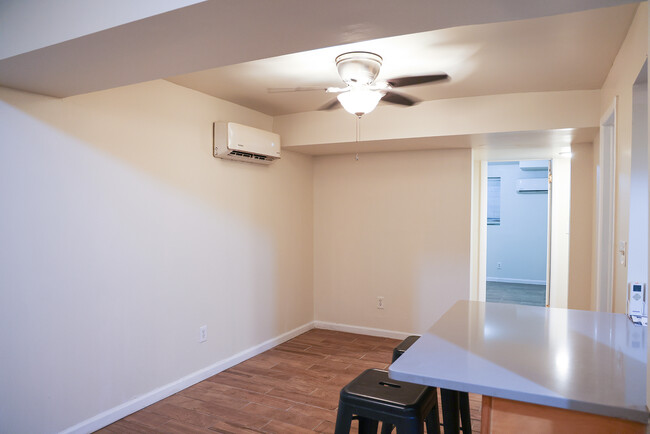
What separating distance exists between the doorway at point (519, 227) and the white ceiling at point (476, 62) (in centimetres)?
584

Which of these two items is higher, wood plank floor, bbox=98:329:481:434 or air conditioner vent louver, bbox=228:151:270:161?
air conditioner vent louver, bbox=228:151:270:161

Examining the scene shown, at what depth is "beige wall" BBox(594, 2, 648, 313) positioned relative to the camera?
194cm

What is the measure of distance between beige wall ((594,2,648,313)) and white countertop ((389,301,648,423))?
47cm

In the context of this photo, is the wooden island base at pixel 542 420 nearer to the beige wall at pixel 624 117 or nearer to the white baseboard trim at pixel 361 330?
the beige wall at pixel 624 117

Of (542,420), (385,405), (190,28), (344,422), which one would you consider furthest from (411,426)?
(190,28)

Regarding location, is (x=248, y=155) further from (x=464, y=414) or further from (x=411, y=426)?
(x=411, y=426)

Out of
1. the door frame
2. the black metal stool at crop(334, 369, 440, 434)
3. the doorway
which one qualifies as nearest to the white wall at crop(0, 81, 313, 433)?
the black metal stool at crop(334, 369, 440, 434)

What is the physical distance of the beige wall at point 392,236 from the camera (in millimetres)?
4547

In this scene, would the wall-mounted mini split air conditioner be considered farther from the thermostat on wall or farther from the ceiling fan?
the thermostat on wall

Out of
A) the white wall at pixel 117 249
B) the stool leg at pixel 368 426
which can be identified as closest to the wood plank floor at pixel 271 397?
the white wall at pixel 117 249

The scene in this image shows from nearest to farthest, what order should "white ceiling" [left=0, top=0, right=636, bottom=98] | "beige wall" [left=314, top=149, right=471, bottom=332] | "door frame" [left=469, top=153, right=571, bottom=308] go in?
"white ceiling" [left=0, top=0, right=636, bottom=98]
"beige wall" [left=314, top=149, right=471, bottom=332]
"door frame" [left=469, top=153, right=571, bottom=308]

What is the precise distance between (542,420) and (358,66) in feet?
6.91

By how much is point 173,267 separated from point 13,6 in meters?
1.90

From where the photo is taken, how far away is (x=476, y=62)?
→ 2812mm
